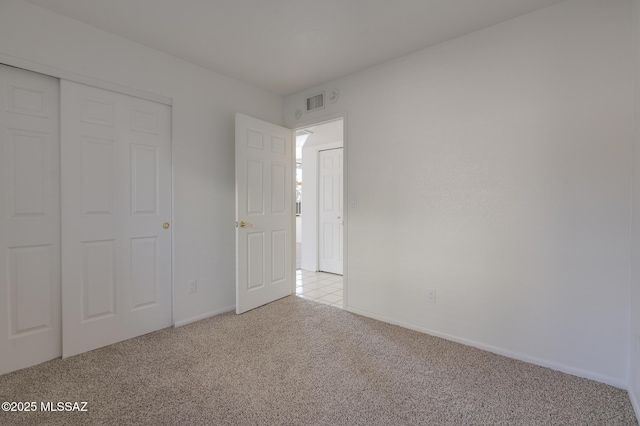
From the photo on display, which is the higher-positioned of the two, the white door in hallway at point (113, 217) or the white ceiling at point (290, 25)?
the white ceiling at point (290, 25)

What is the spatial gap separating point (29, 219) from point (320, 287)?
3040 millimetres

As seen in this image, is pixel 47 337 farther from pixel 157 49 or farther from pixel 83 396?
pixel 157 49

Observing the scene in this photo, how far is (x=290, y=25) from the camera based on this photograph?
2.23 m

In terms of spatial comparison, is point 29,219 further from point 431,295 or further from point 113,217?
point 431,295

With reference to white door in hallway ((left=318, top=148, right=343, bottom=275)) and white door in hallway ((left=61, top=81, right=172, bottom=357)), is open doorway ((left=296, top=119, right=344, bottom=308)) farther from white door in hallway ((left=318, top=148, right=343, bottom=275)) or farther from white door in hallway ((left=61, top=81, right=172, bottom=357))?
white door in hallway ((left=61, top=81, right=172, bottom=357))

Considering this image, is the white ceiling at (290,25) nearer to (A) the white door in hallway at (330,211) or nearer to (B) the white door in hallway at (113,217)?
(B) the white door in hallway at (113,217)

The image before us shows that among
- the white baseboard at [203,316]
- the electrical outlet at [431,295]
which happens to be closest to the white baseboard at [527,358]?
the electrical outlet at [431,295]

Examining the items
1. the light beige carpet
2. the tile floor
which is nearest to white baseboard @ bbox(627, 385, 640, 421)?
the light beige carpet

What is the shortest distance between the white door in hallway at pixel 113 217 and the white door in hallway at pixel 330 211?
8.90 ft

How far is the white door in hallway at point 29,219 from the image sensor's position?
1.95 m

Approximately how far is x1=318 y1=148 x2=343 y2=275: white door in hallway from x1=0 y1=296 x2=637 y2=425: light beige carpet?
242cm

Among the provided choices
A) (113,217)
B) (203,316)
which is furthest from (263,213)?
(113,217)

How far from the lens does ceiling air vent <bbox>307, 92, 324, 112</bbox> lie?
10.9 ft

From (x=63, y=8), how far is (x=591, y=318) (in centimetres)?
404
